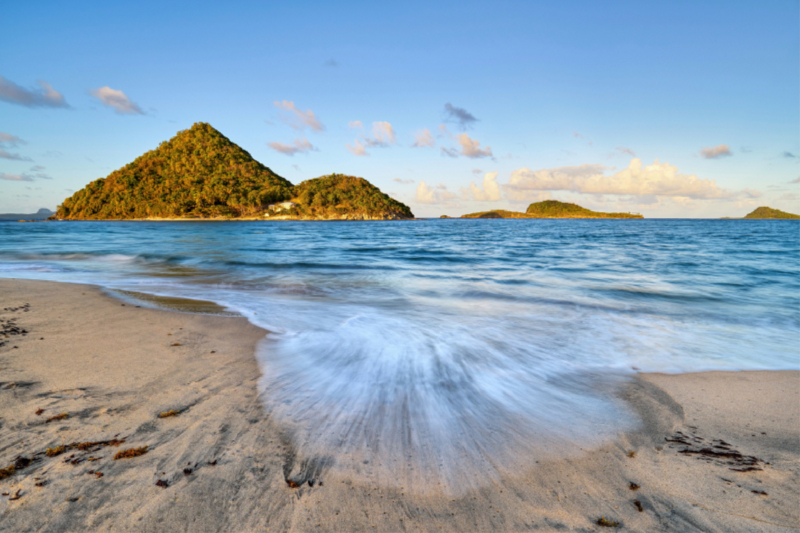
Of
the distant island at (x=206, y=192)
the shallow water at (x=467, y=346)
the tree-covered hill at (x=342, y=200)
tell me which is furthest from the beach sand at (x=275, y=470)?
the tree-covered hill at (x=342, y=200)

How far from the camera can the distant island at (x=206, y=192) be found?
376 ft

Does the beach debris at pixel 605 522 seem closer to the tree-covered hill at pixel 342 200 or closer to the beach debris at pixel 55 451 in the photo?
the beach debris at pixel 55 451

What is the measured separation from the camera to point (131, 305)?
6055 millimetres

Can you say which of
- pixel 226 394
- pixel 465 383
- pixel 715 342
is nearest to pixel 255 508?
pixel 226 394

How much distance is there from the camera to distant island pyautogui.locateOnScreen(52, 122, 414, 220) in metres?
115

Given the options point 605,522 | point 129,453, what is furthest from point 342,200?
point 605,522

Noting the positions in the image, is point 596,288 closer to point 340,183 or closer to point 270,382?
point 270,382

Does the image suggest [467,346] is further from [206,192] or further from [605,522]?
[206,192]

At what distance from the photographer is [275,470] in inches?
82.3

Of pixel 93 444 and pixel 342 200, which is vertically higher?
pixel 342 200

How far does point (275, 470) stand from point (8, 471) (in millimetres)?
1400

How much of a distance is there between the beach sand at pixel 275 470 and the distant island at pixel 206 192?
127m

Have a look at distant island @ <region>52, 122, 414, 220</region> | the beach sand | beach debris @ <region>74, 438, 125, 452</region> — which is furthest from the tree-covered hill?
beach debris @ <region>74, 438, 125, 452</region>

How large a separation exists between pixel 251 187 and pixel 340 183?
4052 centimetres
